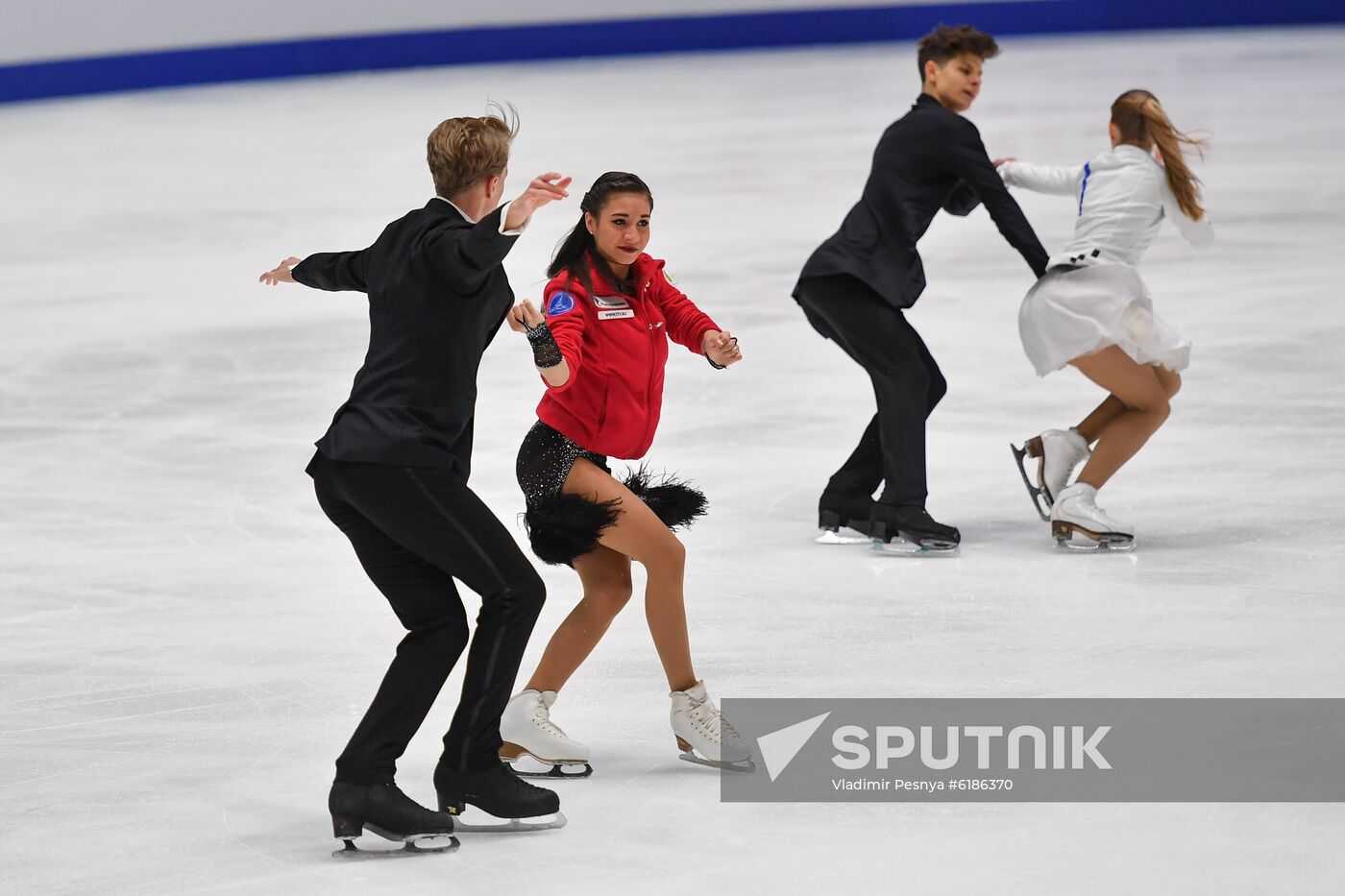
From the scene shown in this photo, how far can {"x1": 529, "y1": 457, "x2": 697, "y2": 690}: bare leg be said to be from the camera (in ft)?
10.4

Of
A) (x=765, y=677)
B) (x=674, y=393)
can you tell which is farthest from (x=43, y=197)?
(x=765, y=677)

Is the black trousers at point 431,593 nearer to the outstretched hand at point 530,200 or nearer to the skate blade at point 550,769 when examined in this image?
the skate blade at point 550,769

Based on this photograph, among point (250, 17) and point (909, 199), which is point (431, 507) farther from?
point (250, 17)

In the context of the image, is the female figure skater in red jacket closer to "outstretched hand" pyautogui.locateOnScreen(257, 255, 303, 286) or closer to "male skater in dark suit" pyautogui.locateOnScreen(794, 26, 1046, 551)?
"outstretched hand" pyautogui.locateOnScreen(257, 255, 303, 286)

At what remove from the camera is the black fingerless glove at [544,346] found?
300cm

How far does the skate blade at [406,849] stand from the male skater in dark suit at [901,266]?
2075 mm

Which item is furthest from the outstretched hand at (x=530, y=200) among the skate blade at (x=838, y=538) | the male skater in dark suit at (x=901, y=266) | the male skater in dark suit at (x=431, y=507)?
the skate blade at (x=838, y=538)

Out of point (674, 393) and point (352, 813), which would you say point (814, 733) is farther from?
point (674, 393)

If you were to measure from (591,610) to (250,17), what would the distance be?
19.6m

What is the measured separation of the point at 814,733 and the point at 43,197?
9892 mm

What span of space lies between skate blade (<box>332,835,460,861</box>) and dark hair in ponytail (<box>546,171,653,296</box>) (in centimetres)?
100

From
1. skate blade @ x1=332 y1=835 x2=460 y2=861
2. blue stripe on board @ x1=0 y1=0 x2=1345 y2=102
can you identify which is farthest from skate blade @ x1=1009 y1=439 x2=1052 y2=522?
blue stripe on board @ x1=0 y1=0 x2=1345 y2=102

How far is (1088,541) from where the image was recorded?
4691 mm

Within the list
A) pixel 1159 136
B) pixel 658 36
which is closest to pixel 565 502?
pixel 1159 136
